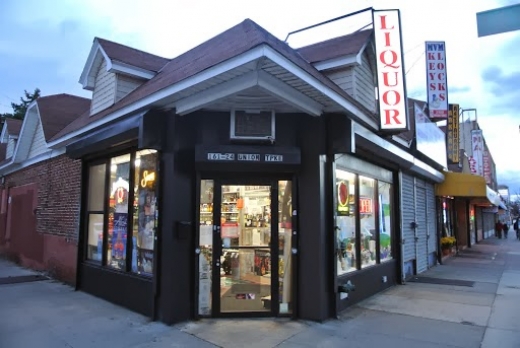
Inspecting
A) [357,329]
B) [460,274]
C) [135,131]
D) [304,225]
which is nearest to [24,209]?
[135,131]

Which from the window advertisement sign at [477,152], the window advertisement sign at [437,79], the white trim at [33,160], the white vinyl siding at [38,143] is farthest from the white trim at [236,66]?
the window advertisement sign at [477,152]

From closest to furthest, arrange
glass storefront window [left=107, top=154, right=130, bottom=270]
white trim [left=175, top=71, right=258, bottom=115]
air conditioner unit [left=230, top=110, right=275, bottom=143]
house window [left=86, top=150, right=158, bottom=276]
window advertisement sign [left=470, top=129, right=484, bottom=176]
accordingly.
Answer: white trim [left=175, top=71, right=258, bottom=115]
air conditioner unit [left=230, top=110, right=275, bottom=143]
house window [left=86, top=150, right=158, bottom=276]
glass storefront window [left=107, top=154, right=130, bottom=270]
window advertisement sign [left=470, top=129, right=484, bottom=176]

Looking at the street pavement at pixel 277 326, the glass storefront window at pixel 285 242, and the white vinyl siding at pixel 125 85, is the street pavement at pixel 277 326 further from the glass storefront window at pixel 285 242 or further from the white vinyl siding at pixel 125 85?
the white vinyl siding at pixel 125 85

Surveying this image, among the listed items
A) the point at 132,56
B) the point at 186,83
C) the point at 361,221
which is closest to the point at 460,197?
the point at 361,221

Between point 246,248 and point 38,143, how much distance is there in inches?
374

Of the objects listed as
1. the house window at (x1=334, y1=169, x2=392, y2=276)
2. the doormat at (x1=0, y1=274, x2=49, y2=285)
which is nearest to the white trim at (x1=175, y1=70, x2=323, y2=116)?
the house window at (x1=334, y1=169, x2=392, y2=276)

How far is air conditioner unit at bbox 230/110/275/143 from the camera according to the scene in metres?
6.50

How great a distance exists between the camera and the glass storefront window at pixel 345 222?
24.5ft

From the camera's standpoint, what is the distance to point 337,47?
8586mm

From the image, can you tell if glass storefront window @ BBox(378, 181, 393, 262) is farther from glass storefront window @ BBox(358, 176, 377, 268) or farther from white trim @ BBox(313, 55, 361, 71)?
white trim @ BBox(313, 55, 361, 71)

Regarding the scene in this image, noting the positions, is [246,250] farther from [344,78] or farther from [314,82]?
[344,78]

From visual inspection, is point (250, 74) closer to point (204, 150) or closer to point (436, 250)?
point (204, 150)

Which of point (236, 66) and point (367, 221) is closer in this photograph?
point (236, 66)

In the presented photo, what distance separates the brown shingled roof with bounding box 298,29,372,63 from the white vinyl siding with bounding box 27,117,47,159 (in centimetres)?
834
